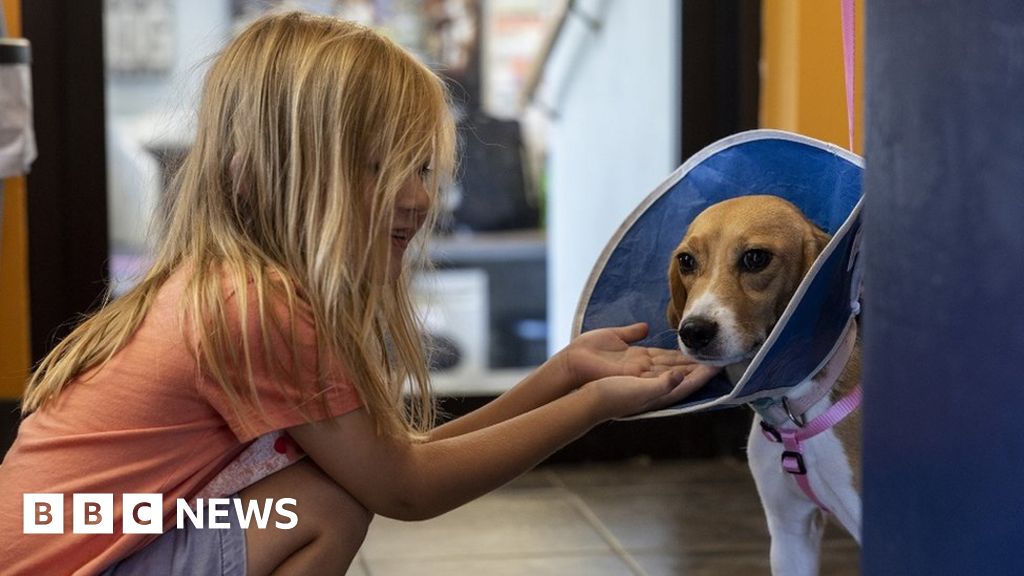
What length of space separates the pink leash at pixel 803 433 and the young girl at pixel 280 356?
0.21 m

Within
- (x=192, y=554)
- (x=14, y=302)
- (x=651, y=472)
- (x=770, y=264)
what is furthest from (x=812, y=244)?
(x=14, y=302)

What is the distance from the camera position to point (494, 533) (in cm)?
259

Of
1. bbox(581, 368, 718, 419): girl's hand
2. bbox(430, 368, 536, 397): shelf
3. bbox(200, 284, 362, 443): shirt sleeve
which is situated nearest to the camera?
bbox(200, 284, 362, 443): shirt sleeve

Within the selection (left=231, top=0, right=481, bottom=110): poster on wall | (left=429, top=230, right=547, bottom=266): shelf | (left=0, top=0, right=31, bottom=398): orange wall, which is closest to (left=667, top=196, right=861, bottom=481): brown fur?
(left=0, top=0, right=31, bottom=398): orange wall

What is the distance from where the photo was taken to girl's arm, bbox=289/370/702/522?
4.38ft

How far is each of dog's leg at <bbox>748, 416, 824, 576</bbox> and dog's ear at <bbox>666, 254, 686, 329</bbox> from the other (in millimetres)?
166

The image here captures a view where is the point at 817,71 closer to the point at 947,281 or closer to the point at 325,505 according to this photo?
the point at 325,505

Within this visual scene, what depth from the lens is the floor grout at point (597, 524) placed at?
238 cm

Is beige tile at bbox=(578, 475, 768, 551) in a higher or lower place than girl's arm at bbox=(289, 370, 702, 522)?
lower

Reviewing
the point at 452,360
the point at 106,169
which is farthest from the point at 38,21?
the point at 452,360

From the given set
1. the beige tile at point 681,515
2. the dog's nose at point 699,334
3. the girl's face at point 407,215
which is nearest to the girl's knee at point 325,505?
the girl's face at point 407,215

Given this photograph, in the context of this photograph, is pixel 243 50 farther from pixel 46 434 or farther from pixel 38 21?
pixel 38 21

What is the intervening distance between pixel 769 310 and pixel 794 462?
0.60 feet

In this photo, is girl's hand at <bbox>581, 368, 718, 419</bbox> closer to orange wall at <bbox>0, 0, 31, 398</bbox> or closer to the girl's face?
the girl's face
